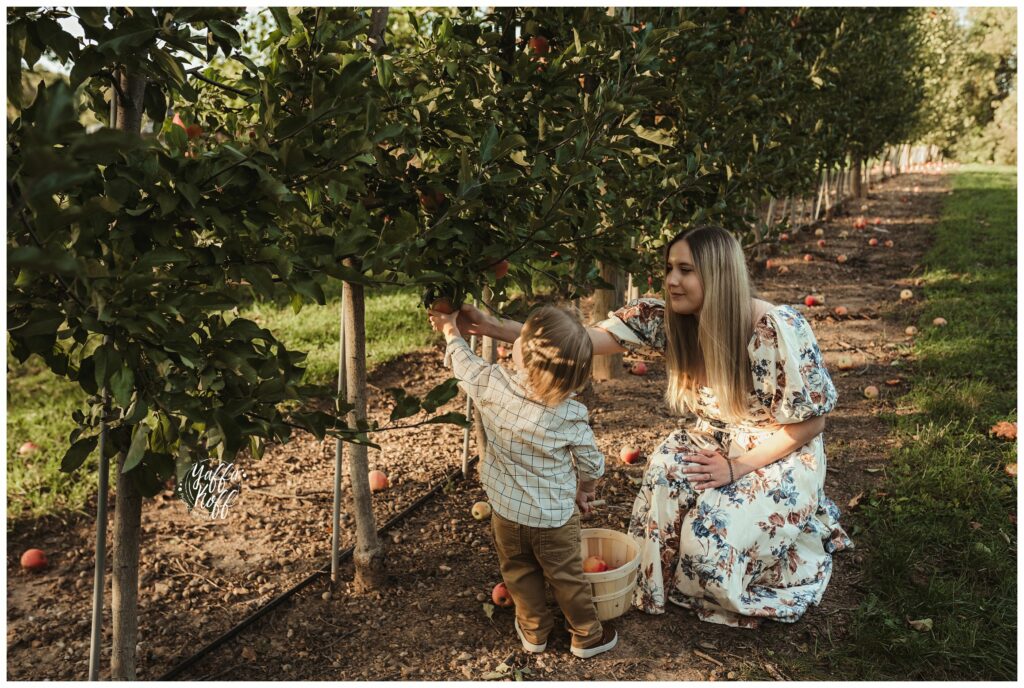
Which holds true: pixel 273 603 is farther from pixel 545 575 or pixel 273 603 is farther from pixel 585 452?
pixel 585 452

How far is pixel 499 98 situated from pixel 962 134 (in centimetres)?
4314

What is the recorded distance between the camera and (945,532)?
10.8ft

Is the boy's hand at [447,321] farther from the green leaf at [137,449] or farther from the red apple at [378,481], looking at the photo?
the red apple at [378,481]

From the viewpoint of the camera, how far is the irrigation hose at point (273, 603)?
98.8 inches

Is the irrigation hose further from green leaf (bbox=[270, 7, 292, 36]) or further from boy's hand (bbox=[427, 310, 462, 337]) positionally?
green leaf (bbox=[270, 7, 292, 36])

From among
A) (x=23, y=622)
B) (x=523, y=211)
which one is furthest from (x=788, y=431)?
(x=23, y=622)

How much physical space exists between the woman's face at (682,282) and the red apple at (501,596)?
4.00 ft

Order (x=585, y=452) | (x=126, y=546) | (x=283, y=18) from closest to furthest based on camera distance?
1. (x=283, y=18)
2. (x=126, y=546)
3. (x=585, y=452)

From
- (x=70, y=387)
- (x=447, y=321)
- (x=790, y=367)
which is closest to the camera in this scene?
(x=447, y=321)

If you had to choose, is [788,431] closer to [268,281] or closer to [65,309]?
[268,281]

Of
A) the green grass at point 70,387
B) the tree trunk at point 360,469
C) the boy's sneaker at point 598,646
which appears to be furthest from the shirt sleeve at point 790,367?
the green grass at point 70,387

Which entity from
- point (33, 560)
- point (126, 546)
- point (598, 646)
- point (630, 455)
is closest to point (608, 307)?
point (630, 455)

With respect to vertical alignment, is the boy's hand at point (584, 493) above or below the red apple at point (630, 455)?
above

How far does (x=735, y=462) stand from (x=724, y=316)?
0.55m
